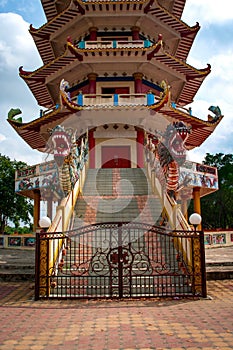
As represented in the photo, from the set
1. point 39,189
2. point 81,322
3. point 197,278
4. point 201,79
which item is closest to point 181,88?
point 201,79

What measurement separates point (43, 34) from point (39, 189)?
9.39 metres

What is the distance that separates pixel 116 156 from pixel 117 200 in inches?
278

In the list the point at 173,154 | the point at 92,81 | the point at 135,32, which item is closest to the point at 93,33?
the point at 135,32

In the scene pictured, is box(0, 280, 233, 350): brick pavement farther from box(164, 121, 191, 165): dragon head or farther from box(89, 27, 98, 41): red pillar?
box(89, 27, 98, 41): red pillar

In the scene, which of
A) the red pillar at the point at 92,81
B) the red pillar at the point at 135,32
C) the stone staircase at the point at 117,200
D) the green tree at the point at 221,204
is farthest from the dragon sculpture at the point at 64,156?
the green tree at the point at 221,204

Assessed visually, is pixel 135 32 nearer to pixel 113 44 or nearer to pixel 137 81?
pixel 113 44

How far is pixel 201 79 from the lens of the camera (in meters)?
21.2

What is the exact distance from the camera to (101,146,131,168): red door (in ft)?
64.7

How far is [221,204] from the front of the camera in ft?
123

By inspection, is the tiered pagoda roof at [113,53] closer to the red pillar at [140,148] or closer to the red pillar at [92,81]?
the red pillar at [92,81]

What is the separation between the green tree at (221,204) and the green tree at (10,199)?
60.8ft

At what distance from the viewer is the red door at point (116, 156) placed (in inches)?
776

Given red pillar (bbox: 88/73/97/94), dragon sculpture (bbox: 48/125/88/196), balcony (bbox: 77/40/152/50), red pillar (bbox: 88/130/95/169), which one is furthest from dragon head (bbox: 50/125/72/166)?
red pillar (bbox: 88/73/97/94)

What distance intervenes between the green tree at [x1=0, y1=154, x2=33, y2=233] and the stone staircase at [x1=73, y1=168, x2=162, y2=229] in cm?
1651
